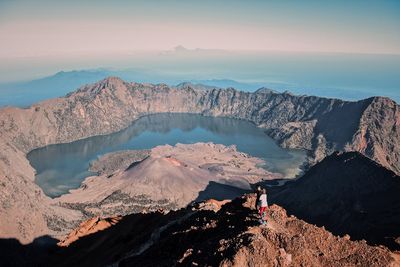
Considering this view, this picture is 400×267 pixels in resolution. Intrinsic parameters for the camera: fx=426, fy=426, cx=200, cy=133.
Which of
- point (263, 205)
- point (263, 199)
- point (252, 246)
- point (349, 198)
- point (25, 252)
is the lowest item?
point (25, 252)

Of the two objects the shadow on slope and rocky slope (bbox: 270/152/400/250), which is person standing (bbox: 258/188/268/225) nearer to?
rocky slope (bbox: 270/152/400/250)

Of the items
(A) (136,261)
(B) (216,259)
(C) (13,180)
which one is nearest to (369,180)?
(A) (136,261)

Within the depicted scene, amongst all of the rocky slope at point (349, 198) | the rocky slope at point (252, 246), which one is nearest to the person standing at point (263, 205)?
the rocky slope at point (252, 246)

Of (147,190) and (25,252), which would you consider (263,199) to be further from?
(147,190)

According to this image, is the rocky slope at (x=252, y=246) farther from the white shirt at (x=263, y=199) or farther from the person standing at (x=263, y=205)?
the white shirt at (x=263, y=199)

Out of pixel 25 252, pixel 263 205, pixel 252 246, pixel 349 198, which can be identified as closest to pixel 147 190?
pixel 25 252

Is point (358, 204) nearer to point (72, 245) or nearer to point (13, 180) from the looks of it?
point (72, 245)

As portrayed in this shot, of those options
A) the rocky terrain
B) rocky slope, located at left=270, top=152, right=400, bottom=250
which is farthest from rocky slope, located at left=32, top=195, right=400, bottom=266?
A: the rocky terrain

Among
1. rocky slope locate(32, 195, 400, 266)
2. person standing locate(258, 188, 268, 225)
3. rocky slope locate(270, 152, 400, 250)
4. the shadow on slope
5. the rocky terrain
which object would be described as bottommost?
→ the rocky terrain
